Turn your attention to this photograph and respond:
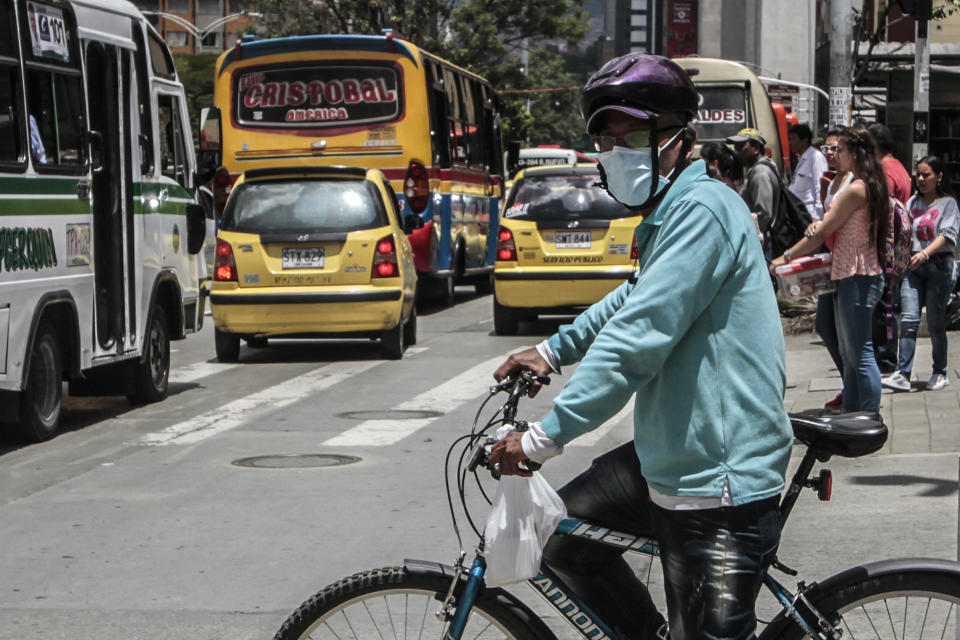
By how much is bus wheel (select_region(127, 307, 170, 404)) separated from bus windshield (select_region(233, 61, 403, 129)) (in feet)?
24.3

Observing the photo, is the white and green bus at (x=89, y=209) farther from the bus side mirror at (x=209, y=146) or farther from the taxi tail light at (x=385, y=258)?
the taxi tail light at (x=385, y=258)

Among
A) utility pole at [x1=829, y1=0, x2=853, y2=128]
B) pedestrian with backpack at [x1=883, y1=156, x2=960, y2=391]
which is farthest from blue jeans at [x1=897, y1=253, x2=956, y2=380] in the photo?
utility pole at [x1=829, y1=0, x2=853, y2=128]

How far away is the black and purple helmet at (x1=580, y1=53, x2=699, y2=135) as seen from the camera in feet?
10.9

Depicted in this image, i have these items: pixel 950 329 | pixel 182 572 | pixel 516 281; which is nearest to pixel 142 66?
pixel 516 281

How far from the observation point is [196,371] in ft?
45.8

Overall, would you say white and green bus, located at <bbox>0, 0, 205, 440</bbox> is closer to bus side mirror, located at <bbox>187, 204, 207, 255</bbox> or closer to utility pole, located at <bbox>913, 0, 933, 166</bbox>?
bus side mirror, located at <bbox>187, 204, 207, 255</bbox>

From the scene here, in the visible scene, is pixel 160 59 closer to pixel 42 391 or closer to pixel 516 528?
pixel 42 391

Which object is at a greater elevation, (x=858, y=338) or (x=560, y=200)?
(x=560, y=200)

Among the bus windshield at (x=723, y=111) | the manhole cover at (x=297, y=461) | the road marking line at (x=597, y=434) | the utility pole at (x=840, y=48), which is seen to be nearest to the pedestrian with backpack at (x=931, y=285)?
the road marking line at (x=597, y=434)

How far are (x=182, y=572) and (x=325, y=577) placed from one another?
1.92 ft

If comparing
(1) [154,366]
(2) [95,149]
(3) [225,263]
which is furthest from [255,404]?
(3) [225,263]

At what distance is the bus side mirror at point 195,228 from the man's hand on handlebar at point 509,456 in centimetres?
1006

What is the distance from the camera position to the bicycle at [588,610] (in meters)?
3.37

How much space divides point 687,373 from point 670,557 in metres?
0.40
